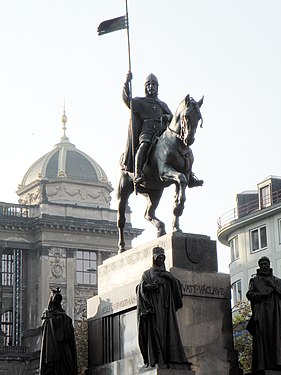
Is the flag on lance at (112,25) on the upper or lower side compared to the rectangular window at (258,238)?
lower

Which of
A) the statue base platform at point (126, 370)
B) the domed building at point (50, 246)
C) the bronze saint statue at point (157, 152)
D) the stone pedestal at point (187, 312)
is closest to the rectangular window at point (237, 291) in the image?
the domed building at point (50, 246)

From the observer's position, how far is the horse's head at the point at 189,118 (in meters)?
22.7

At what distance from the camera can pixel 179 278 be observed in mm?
22156

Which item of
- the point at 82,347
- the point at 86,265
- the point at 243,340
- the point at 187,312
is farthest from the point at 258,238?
the point at 187,312

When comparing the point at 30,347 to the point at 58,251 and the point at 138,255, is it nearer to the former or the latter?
the point at 58,251

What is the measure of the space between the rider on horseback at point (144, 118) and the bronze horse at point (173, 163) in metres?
0.41

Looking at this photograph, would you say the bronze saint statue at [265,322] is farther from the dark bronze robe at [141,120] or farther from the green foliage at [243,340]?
the green foliage at [243,340]

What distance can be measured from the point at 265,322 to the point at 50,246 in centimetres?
7997

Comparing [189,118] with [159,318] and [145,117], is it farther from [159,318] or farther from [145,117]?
[159,318]

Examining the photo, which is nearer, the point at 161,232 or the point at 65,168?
the point at 161,232

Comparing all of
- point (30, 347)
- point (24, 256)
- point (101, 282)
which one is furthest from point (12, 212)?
point (101, 282)

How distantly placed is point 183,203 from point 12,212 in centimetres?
8094

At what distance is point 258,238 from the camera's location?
261 ft

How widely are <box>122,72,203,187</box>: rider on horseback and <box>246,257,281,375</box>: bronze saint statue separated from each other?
4.24 metres
